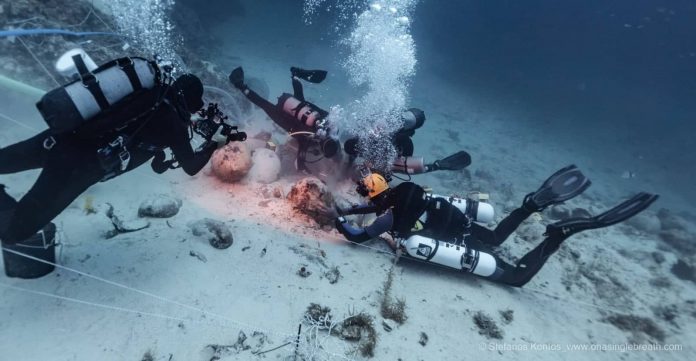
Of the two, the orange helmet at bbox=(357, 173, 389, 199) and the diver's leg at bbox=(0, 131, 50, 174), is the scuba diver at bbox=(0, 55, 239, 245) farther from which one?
the orange helmet at bbox=(357, 173, 389, 199)

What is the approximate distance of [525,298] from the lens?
6129 mm

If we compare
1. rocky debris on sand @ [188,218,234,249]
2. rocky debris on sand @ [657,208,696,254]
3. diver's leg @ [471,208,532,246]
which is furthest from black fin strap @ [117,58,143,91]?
rocky debris on sand @ [657,208,696,254]

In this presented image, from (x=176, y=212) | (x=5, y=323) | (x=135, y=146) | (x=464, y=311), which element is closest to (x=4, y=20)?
(x=176, y=212)

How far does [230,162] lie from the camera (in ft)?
22.6

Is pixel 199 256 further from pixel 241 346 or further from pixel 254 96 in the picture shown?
pixel 254 96

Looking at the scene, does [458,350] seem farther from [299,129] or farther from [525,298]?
[299,129]

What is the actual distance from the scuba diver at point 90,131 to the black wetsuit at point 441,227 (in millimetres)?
2972

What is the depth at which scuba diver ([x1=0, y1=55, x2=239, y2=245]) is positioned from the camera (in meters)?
3.06

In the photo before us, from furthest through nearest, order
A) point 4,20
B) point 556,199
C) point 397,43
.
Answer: point 397,43, point 4,20, point 556,199

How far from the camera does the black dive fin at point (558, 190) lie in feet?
21.4

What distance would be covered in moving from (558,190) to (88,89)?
7.35 meters

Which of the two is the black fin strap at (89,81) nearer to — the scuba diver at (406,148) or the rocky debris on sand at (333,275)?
the rocky debris on sand at (333,275)

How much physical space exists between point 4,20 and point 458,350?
40.6 ft

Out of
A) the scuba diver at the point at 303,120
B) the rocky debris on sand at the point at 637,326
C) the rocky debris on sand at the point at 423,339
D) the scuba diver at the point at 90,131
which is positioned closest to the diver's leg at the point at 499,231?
the rocky debris on sand at the point at 637,326
